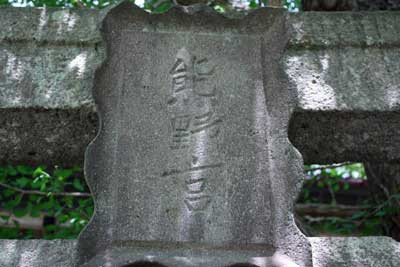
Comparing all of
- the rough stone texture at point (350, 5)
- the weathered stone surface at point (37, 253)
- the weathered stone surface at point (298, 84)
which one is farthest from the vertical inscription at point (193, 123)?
the rough stone texture at point (350, 5)

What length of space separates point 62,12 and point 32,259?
113 cm

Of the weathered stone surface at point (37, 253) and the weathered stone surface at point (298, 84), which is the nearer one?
the weathered stone surface at point (37, 253)

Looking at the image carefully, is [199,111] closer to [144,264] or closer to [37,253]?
[144,264]

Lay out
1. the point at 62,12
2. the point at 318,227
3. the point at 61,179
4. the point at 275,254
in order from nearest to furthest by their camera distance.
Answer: the point at 275,254 < the point at 62,12 < the point at 61,179 < the point at 318,227

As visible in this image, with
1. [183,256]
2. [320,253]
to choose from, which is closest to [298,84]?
[320,253]

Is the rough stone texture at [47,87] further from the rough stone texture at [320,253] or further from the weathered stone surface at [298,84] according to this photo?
the rough stone texture at [320,253]

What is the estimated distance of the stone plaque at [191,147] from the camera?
1.87m

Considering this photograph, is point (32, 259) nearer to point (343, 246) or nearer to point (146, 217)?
point (146, 217)

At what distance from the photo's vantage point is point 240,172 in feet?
6.58

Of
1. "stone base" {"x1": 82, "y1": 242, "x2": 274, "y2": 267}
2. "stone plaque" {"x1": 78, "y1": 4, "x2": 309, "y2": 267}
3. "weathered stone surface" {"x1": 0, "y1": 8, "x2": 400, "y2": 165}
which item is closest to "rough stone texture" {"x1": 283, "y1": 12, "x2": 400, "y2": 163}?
"weathered stone surface" {"x1": 0, "y1": 8, "x2": 400, "y2": 165}

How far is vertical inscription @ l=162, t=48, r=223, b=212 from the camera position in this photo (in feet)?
6.46

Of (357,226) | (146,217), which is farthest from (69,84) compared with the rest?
(357,226)

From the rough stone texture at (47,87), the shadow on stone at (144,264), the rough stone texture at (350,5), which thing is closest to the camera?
the shadow on stone at (144,264)

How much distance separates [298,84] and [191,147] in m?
0.58
